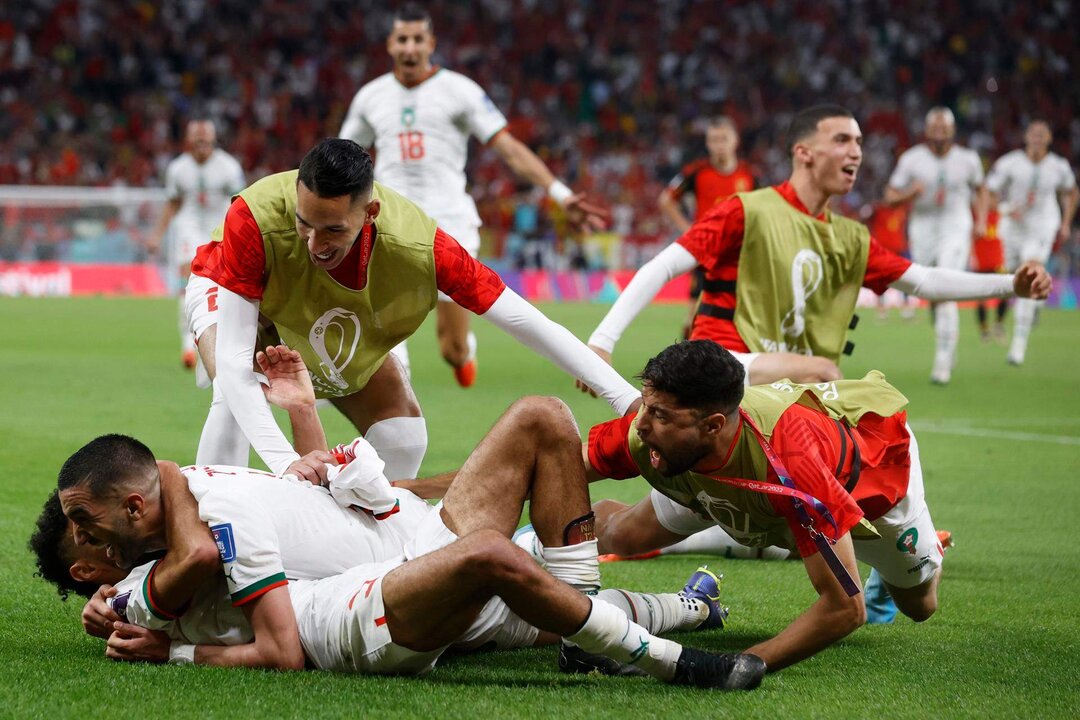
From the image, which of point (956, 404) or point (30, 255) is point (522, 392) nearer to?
point (956, 404)

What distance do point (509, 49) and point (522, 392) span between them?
22804mm

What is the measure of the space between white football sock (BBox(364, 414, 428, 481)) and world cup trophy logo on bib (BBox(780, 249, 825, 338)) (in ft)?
5.77

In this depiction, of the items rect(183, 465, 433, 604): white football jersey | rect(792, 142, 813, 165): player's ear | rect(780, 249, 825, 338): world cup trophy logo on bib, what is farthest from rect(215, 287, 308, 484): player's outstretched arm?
rect(792, 142, 813, 165): player's ear

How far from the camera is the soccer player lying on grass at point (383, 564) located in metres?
3.53

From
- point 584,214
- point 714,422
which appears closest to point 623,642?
point 714,422

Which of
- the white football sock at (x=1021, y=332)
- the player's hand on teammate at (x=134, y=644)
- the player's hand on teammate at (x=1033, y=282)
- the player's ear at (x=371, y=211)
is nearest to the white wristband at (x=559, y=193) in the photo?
the player's ear at (x=371, y=211)

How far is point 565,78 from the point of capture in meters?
32.2

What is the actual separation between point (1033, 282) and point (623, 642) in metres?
2.83

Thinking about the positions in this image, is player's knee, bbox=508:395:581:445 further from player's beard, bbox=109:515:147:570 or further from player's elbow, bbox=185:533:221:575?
player's beard, bbox=109:515:147:570

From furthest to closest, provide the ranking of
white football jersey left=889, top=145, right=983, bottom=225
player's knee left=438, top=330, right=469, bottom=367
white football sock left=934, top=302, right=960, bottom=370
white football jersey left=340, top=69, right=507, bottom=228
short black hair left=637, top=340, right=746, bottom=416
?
1. white football jersey left=889, top=145, right=983, bottom=225
2. white football sock left=934, top=302, right=960, bottom=370
3. player's knee left=438, top=330, right=469, bottom=367
4. white football jersey left=340, top=69, right=507, bottom=228
5. short black hair left=637, top=340, right=746, bottom=416

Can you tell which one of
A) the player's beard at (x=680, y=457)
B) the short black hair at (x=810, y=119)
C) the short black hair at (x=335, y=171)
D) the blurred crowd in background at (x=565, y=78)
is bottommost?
the player's beard at (x=680, y=457)

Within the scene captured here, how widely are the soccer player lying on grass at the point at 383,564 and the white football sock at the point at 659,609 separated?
0.23m

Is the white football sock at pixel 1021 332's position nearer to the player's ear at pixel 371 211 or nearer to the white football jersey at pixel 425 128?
the white football jersey at pixel 425 128

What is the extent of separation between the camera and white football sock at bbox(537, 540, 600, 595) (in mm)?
3854
